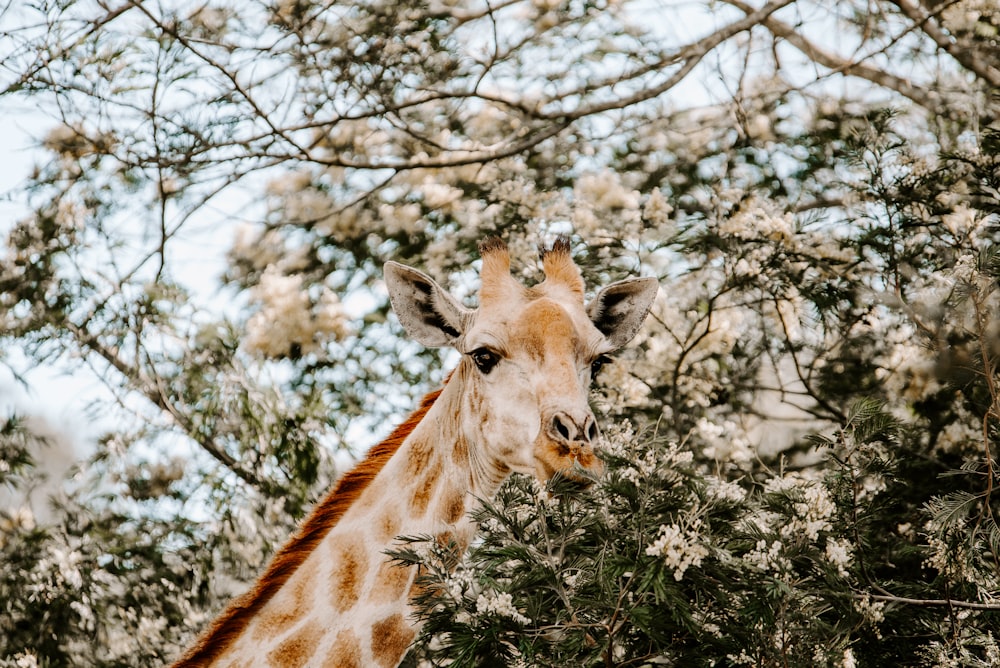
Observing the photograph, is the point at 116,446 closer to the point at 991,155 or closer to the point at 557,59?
the point at 557,59

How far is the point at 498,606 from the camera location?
129 inches

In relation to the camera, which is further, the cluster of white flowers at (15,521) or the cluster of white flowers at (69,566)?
the cluster of white flowers at (15,521)

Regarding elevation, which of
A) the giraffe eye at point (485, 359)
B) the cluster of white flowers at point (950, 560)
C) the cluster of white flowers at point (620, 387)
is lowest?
the giraffe eye at point (485, 359)

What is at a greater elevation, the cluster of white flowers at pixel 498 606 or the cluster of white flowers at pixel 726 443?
the cluster of white flowers at pixel 726 443

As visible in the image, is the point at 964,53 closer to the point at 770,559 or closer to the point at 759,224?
the point at 759,224

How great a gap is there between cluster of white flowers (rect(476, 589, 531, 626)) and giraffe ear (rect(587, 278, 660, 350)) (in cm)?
153

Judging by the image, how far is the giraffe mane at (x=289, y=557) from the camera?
160 inches

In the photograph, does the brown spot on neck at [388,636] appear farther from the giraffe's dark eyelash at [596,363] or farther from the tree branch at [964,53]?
the tree branch at [964,53]

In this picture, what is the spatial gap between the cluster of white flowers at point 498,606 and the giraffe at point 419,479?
18.5 inches

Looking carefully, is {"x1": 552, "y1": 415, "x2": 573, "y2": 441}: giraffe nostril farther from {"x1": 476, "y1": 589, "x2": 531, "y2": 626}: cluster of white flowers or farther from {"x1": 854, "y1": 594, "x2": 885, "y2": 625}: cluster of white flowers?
{"x1": 854, "y1": 594, "x2": 885, "y2": 625}: cluster of white flowers

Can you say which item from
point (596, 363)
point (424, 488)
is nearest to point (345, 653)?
point (424, 488)

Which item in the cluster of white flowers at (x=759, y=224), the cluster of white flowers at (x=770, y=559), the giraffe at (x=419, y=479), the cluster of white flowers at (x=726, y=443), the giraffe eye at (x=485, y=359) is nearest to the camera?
the cluster of white flowers at (x=770, y=559)

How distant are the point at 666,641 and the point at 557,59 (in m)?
5.50

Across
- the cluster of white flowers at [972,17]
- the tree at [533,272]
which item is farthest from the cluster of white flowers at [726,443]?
the cluster of white flowers at [972,17]
